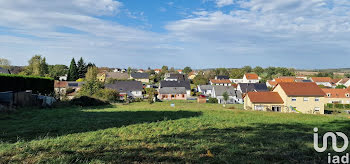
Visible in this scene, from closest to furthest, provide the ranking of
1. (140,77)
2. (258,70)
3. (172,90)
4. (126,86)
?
(126,86)
(172,90)
(140,77)
(258,70)

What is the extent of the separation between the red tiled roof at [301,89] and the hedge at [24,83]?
117 feet

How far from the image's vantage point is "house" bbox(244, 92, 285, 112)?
32.2 meters

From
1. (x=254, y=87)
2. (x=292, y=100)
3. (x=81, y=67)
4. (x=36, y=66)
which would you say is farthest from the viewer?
(x=81, y=67)

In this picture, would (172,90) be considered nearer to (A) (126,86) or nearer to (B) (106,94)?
(A) (126,86)

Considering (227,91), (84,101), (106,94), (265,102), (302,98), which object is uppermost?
(106,94)

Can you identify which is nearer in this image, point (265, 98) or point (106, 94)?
point (265, 98)

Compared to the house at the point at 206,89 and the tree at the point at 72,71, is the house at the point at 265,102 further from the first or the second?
the tree at the point at 72,71

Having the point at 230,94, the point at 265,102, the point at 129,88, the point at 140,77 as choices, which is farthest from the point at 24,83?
the point at 140,77

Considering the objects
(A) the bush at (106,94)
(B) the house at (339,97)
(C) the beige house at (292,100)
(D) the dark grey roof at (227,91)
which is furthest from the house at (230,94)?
(A) the bush at (106,94)

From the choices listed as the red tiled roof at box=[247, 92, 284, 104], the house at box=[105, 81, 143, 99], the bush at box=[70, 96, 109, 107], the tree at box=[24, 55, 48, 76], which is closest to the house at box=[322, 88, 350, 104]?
the red tiled roof at box=[247, 92, 284, 104]

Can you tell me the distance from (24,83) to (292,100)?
3680cm

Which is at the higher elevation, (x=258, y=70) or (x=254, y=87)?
(x=258, y=70)

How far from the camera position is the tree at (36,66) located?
57.3m

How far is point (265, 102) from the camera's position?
32.5 meters
